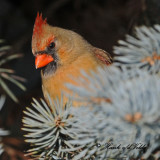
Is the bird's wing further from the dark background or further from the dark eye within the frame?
the dark background

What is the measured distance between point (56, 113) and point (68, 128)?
0.09 metres

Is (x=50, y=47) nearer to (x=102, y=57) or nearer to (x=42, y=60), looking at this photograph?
(x=42, y=60)

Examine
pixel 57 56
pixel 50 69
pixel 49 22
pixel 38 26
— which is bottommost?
pixel 50 69

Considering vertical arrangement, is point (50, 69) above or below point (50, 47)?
below

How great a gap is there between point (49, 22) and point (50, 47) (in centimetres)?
153

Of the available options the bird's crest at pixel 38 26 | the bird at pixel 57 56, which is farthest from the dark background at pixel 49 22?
the bird's crest at pixel 38 26

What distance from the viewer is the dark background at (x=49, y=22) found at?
364cm

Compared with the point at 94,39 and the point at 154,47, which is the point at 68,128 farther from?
the point at 94,39

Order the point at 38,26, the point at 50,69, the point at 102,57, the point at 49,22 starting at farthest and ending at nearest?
the point at 49,22 → the point at 102,57 → the point at 50,69 → the point at 38,26

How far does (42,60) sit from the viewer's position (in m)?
2.27

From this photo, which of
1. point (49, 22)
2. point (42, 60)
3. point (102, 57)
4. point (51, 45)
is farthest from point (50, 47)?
→ point (49, 22)

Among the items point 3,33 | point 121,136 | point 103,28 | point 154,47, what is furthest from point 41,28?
point 3,33

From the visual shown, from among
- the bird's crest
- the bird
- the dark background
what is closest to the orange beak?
the bird

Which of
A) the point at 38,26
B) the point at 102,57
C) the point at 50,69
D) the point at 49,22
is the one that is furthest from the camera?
the point at 49,22
